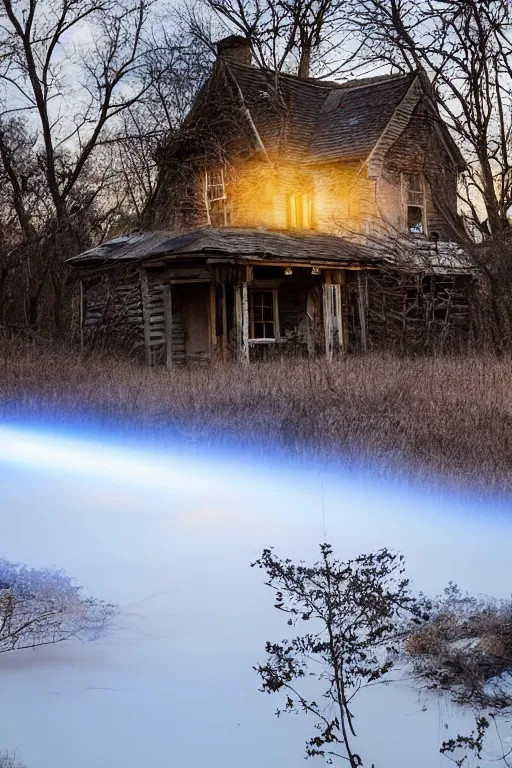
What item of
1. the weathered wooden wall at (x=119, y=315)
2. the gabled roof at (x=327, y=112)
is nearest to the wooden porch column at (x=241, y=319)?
the weathered wooden wall at (x=119, y=315)

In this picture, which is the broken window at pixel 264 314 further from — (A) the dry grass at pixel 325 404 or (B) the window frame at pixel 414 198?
(A) the dry grass at pixel 325 404

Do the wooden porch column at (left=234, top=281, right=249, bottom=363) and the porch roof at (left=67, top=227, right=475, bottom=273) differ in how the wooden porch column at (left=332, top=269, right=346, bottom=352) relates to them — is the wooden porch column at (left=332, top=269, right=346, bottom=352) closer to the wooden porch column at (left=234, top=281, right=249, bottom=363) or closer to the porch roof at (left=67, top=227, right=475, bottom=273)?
the porch roof at (left=67, top=227, right=475, bottom=273)

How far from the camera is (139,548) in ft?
22.9

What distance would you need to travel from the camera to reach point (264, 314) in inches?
838

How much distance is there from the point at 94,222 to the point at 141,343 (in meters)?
7.93

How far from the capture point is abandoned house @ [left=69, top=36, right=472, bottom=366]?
66.0ft

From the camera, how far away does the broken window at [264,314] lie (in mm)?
20828

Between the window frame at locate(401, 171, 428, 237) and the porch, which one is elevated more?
the window frame at locate(401, 171, 428, 237)

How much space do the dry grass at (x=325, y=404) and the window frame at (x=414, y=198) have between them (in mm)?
6888

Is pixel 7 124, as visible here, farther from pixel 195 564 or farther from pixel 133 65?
pixel 195 564

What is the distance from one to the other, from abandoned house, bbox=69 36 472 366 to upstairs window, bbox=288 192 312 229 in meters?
0.03

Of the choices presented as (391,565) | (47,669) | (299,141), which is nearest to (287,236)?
(299,141)

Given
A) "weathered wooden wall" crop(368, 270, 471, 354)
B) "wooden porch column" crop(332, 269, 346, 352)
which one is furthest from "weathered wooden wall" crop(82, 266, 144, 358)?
"weathered wooden wall" crop(368, 270, 471, 354)

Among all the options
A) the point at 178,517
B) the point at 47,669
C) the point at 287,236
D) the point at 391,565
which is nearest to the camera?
the point at 47,669
